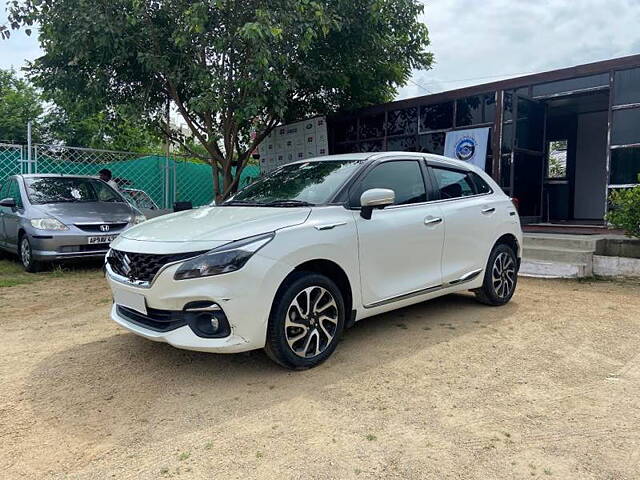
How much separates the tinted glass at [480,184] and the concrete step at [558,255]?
2578 millimetres

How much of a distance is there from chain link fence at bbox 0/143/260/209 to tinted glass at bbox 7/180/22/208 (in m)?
1.98

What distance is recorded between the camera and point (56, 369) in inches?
139

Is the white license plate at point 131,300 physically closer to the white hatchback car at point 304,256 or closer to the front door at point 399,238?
the white hatchback car at point 304,256

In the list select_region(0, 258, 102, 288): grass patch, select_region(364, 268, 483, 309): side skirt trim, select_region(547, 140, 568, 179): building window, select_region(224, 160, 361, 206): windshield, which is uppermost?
select_region(547, 140, 568, 179): building window

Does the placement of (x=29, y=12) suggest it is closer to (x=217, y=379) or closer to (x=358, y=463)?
(x=217, y=379)

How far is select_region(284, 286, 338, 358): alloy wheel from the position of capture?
130 inches

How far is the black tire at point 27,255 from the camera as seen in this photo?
7293 mm

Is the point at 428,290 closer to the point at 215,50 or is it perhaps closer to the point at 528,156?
the point at 215,50

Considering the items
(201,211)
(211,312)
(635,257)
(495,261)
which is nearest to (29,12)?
(201,211)

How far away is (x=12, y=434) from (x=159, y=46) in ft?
24.3

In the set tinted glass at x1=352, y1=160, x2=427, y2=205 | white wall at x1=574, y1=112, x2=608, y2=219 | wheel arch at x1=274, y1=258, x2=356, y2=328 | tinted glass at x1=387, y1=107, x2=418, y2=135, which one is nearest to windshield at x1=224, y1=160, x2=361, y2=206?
tinted glass at x1=352, y1=160, x2=427, y2=205

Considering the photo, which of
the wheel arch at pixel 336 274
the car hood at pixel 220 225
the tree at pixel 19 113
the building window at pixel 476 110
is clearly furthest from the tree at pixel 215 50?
the tree at pixel 19 113

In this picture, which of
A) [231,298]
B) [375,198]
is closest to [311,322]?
[231,298]

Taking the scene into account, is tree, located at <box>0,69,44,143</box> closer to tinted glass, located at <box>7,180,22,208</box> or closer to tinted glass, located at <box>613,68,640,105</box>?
tinted glass, located at <box>7,180,22,208</box>
